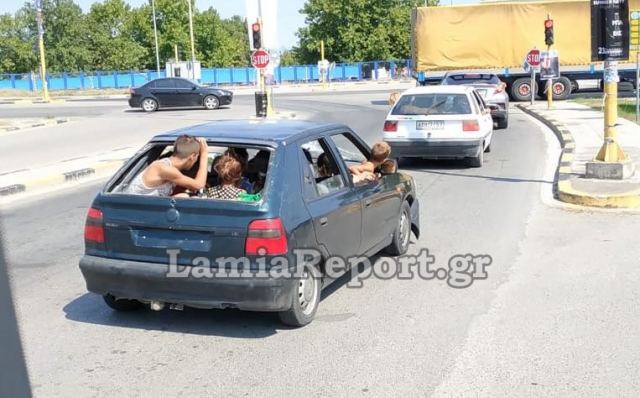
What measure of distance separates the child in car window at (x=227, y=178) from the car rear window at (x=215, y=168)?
4cm

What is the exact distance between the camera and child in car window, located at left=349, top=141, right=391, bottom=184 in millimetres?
6684

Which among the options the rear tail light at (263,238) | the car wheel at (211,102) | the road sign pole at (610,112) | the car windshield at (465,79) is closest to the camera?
the rear tail light at (263,238)

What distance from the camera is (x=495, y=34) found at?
110 feet

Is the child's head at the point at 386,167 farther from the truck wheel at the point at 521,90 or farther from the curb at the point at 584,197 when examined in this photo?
the truck wheel at the point at 521,90

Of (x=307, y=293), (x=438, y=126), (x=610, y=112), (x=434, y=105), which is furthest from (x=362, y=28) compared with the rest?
(x=307, y=293)

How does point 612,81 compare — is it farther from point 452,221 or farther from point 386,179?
point 386,179

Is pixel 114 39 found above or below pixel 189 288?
above

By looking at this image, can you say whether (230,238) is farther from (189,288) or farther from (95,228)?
(95,228)

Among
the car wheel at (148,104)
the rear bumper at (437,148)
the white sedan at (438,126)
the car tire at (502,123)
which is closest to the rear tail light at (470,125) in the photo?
the white sedan at (438,126)

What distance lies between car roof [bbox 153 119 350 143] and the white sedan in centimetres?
726

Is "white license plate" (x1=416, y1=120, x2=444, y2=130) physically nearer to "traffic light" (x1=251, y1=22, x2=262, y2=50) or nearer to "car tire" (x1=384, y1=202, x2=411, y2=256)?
"car tire" (x1=384, y1=202, x2=411, y2=256)

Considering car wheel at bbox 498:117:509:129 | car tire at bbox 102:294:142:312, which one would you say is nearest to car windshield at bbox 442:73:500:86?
car wheel at bbox 498:117:509:129

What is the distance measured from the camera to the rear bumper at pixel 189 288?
5035 millimetres

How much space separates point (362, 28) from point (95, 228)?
71976 millimetres
